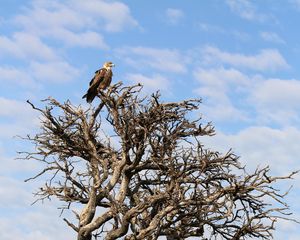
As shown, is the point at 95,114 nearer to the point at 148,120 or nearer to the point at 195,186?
the point at 148,120

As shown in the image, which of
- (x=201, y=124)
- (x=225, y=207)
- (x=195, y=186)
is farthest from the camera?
(x=201, y=124)

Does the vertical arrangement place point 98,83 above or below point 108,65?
below

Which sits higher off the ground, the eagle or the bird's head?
the bird's head

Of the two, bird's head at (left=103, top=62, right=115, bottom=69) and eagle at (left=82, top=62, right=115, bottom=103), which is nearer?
eagle at (left=82, top=62, right=115, bottom=103)

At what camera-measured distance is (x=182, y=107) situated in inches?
655

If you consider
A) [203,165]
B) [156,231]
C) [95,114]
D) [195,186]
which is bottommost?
[156,231]

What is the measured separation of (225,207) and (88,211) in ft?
13.1

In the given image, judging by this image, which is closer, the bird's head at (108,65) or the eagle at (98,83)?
the eagle at (98,83)

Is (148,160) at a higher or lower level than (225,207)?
higher

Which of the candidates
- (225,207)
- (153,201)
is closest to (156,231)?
(153,201)

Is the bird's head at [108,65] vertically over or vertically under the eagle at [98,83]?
over

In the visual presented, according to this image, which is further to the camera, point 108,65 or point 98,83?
point 108,65

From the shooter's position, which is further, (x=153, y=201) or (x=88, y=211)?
(x=88, y=211)

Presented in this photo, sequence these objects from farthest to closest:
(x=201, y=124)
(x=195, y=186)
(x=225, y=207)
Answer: (x=201, y=124)
(x=225, y=207)
(x=195, y=186)
